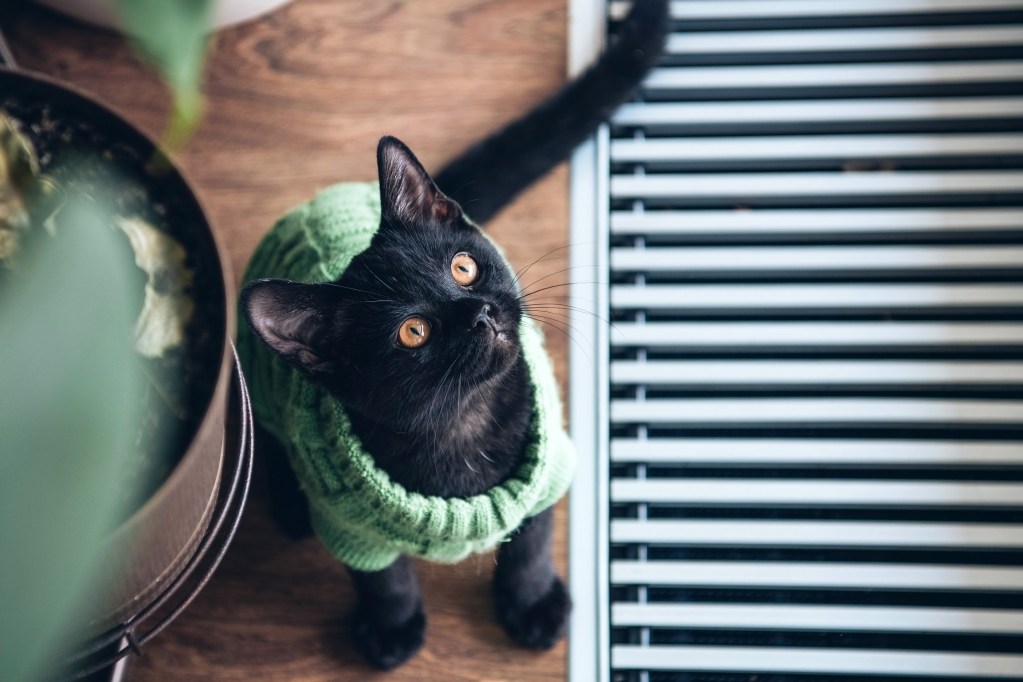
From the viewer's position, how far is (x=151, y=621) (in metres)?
1.14

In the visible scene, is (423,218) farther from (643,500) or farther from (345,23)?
(345,23)

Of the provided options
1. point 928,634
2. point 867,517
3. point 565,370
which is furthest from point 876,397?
point 565,370

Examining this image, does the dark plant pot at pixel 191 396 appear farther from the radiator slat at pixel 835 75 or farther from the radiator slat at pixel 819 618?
the radiator slat at pixel 835 75

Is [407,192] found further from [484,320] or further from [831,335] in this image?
[831,335]

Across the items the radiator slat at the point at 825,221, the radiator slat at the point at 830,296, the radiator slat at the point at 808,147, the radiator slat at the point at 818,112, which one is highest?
the radiator slat at the point at 818,112

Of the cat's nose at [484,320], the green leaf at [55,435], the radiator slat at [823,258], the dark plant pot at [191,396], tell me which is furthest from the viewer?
the radiator slat at [823,258]

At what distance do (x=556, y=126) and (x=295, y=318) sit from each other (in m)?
0.51

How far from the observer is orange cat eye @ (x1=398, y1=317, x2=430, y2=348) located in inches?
32.4

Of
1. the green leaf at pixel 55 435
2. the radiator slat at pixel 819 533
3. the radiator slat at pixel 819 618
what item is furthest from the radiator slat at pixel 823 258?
the green leaf at pixel 55 435

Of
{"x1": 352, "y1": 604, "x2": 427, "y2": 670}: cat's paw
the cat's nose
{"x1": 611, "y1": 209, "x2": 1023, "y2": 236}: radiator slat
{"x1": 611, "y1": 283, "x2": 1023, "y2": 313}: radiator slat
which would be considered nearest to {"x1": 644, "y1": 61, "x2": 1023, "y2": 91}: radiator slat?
{"x1": 611, "y1": 209, "x2": 1023, "y2": 236}: radiator slat

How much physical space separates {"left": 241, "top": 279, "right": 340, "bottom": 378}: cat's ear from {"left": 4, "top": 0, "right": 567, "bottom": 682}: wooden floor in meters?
0.44

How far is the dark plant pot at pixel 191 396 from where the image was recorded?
2.11ft

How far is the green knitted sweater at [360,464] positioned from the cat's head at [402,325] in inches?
2.5

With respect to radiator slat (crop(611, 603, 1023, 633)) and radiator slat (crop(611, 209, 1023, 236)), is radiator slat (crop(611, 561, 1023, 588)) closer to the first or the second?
radiator slat (crop(611, 603, 1023, 633))
